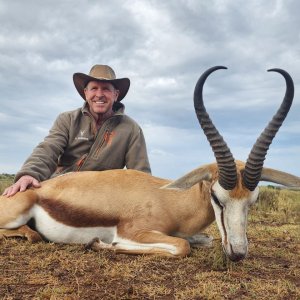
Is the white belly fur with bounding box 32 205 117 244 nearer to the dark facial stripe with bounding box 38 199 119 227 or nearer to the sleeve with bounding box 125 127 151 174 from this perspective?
the dark facial stripe with bounding box 38 199 119 227

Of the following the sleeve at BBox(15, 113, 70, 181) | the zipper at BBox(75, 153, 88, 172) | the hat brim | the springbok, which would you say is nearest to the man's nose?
the hat brim

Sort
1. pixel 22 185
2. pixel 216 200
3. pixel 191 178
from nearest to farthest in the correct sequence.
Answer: pixel 216 200 → pixel 191 178 → pixel 22 185

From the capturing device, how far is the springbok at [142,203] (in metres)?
4.52

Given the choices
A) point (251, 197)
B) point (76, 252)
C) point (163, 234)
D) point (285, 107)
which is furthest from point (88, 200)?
point (285, 107)

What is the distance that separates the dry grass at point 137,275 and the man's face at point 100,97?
2770 millimetres

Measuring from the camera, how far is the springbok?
14.8 feet

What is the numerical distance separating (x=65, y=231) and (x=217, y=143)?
2164 mm

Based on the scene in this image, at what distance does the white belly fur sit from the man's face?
2425 millimetres

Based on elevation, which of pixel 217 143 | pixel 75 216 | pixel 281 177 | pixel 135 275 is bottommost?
pixel 135 275

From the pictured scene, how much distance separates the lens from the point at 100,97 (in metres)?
7.39

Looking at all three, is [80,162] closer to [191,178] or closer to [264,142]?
[191,178]

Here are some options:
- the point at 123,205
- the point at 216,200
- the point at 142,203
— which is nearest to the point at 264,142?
the point at 216,200

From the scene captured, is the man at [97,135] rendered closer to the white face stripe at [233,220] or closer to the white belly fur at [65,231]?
the white belly fur at [65,231]

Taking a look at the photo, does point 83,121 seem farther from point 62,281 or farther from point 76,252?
point 62,281
